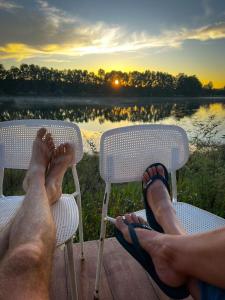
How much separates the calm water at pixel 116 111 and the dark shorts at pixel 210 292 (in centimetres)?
172

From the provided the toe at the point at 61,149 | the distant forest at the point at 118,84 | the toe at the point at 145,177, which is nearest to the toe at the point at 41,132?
the toe at the point at 61,149

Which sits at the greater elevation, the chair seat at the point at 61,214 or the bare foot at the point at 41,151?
the bare foot at the point at 41,151

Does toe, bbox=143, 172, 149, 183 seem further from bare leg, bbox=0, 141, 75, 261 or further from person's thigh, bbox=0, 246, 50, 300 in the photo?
person's thigh, bbox=0, 246, 50, 300

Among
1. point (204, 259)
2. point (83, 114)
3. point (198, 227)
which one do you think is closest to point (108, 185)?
point (198, 227)

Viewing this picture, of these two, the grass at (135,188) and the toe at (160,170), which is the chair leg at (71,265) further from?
the grass at (135,188)

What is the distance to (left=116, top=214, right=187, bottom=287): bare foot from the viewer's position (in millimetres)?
1108

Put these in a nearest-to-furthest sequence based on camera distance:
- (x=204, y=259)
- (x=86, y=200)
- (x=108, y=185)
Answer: (x=204, y=259)
(x=108, y=185)
(x=86, y=200)

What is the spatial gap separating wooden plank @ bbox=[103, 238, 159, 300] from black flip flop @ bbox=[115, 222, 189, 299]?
1.38 ft

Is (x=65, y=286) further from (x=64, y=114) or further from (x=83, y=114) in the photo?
(x=83, y=114)

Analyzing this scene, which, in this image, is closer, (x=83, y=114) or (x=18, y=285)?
(x=18, y=285)

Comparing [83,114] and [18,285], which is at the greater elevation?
[83,114]

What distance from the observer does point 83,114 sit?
2.82 meters

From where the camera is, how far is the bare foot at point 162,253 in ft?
3.64

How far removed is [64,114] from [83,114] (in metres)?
0.28
